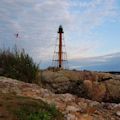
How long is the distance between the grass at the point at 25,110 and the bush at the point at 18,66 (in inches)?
186

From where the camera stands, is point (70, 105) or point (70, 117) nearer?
point (70, 117)

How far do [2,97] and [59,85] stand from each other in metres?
6.83

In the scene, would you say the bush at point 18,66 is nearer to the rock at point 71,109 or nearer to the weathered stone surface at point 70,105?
the weathered stone surface at point 70,105

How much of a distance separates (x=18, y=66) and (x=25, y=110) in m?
6.28

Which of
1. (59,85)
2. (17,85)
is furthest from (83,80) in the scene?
(17,85)

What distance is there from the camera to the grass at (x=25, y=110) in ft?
28.4

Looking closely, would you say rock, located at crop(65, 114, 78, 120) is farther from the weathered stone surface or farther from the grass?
the grass

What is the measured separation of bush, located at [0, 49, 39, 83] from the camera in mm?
14644

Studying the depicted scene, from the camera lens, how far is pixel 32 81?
48.7ft

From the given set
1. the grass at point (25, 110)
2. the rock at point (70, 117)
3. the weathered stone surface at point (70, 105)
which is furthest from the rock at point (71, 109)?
the grass at point (25, 110)

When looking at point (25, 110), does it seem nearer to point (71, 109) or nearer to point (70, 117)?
point (70, 117)

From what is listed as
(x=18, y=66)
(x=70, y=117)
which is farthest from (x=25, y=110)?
(x=18, y=66)

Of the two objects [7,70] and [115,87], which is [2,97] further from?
[115,87]

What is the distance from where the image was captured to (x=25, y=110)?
8.98 m
